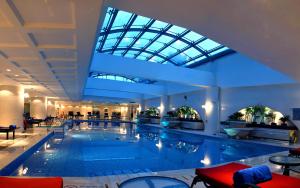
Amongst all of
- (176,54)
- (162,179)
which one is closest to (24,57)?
(162,179)

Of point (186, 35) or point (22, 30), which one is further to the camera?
point (186, 35)

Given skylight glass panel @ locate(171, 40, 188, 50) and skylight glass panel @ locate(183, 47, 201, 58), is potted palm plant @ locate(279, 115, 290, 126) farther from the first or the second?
skylight glass panel @ locate(171, 40, 188, 50)

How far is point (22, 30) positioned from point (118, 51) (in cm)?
1591

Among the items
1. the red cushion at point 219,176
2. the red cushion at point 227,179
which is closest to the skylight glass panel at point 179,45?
the red cushion at point 219,176

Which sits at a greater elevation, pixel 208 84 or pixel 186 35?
pixel 186 35

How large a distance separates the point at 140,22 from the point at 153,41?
3.28m

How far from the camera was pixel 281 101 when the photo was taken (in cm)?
1390

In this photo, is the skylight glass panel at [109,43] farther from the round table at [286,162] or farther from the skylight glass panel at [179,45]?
the round table at [286,162]

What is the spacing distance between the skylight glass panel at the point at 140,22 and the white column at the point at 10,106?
7298mm

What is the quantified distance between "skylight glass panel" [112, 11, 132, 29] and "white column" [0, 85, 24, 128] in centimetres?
636

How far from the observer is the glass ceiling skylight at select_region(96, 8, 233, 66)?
13684mm

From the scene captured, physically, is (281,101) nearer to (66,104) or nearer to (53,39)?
(53,39)

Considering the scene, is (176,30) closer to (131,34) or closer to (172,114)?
(131,34)

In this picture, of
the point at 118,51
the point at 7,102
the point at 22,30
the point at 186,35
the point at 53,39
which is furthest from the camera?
the point at 118,51
